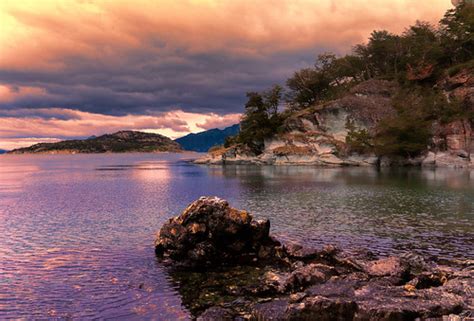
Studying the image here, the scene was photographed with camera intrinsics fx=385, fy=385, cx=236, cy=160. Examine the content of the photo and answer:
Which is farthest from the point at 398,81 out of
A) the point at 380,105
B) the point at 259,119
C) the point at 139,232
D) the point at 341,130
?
the point at 139,232

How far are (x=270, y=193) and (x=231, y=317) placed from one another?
46.0m

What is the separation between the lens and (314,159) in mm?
137500

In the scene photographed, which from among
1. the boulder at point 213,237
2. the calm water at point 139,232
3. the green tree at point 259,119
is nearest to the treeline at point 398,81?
the green tree at point 259,119

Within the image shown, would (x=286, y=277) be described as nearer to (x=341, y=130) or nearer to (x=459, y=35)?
(x=341, y=130)

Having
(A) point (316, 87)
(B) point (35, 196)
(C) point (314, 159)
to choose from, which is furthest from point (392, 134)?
(B) point (35, 196)

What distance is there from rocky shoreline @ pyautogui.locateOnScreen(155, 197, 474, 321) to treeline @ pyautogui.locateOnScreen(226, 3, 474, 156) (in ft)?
321

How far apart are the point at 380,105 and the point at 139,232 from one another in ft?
398

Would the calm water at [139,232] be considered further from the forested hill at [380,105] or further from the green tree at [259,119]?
the green tree at [259,119]

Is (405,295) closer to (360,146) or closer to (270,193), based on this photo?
(270,193)

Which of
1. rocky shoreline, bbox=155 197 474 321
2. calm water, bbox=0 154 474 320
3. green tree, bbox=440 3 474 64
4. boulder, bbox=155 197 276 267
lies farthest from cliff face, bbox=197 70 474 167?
rocky shoreline, bbox=155 197 474 321

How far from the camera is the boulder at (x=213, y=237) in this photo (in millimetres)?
26172

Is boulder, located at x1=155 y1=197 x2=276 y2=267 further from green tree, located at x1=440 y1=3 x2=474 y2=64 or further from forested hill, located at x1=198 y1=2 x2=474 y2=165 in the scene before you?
green tree, located at x1=440 y1=3 x2=474 y2=64

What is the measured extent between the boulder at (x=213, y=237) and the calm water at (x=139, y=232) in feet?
6.20

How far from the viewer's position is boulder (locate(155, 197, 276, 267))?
85.9 feet
